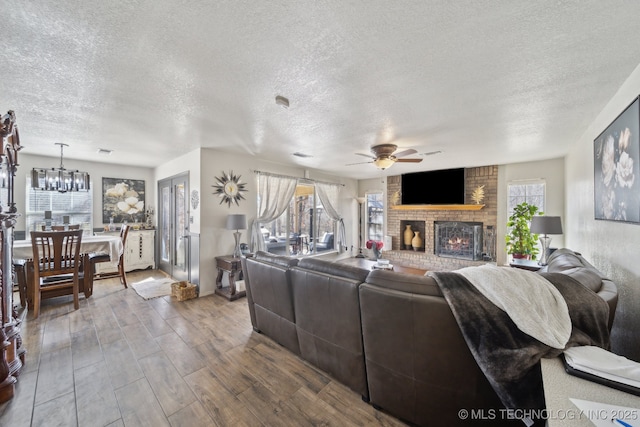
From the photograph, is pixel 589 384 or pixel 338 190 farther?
pixel 338 190

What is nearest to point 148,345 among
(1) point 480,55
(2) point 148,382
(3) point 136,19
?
(2) point 148,382

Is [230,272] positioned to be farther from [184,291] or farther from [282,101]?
[282,101]

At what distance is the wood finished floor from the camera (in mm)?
1581

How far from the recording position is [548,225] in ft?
11.6

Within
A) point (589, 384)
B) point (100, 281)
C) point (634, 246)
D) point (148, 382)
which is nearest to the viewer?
point (589, 384)

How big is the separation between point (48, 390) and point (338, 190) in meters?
5.93

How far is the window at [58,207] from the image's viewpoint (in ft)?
14.4

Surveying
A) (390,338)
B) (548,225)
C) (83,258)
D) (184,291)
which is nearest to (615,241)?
(548,225)

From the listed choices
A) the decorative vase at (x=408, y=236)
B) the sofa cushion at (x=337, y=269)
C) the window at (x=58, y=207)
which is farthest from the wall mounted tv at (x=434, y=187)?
the window at (x=58, y=207)

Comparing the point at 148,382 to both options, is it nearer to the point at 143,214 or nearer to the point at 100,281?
the point at 100,281

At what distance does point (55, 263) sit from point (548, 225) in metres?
6.84

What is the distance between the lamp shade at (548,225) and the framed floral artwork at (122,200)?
7.71 meters

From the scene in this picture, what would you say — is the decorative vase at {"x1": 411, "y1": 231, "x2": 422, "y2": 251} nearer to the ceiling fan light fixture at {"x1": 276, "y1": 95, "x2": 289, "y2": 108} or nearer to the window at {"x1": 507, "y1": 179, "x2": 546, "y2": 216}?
the window at {"x1": 507, "y1": 179, "x2": 546, "y2": 216}

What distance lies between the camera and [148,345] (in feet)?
7.91
